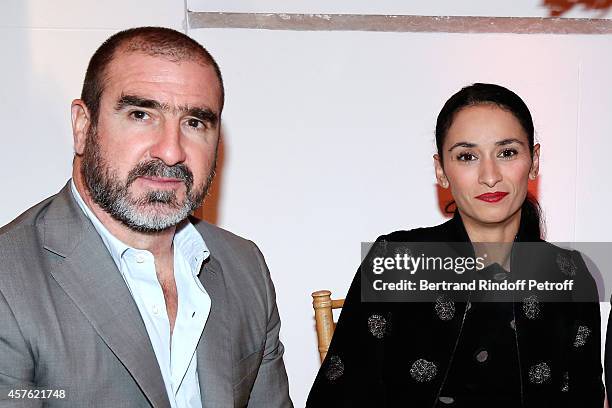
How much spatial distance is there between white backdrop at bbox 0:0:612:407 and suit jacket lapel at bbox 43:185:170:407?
879mm

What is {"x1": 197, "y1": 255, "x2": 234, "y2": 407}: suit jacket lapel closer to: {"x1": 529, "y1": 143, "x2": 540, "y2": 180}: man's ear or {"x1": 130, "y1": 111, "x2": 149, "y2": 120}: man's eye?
{"x1": 130, "y1": 111, "x2": 149, "y2": 120}: man's eye

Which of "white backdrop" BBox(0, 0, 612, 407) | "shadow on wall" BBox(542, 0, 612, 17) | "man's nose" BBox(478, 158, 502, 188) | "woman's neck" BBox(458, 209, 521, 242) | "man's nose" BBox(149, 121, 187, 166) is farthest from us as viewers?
"shadow on wall" BBox(542, 0, 612, 17)

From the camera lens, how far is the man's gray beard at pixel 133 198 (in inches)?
53.8

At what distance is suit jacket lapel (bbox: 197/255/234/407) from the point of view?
→ 1431 mm

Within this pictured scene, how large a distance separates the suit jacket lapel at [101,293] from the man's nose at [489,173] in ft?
2.64

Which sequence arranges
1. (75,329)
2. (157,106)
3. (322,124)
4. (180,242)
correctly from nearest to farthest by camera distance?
(75,329) → (157,106) → (180,242) → (322,124)

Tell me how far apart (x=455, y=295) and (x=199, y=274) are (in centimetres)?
60

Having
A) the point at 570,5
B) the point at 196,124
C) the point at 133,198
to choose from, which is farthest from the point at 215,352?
the point at 570,5

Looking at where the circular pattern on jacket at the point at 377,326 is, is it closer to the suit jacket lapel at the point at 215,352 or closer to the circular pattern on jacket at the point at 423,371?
the circular pattern on jacket at the point at 423,371

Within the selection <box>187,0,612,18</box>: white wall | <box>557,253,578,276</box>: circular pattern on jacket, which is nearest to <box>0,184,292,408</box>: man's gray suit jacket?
<box>557,253,578,276</box>: circular pattern on jacket

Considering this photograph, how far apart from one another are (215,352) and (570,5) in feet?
5.31

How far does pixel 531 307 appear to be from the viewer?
5.71ft

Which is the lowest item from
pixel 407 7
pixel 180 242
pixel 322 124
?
pixel 180 242

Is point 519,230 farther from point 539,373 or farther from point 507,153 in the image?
point 539,373
